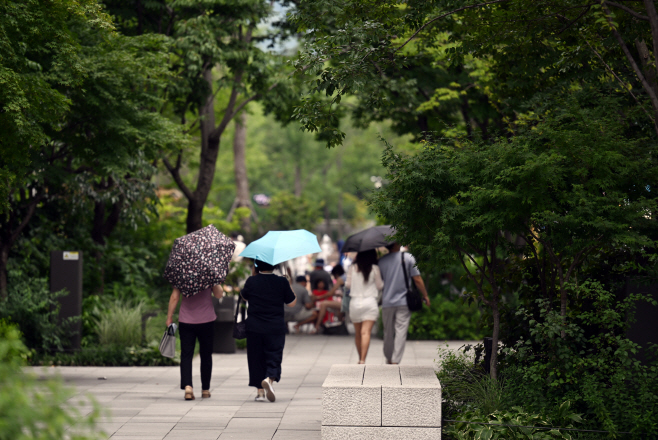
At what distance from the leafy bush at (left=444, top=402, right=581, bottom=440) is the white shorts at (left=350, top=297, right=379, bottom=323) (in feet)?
15.8

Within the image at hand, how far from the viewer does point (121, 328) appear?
1260cm

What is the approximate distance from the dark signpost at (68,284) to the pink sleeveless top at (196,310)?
13.6ft

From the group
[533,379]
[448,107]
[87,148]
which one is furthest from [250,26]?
[533,379]

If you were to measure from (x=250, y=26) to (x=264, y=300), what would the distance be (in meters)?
8.65

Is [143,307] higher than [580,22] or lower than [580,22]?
lower

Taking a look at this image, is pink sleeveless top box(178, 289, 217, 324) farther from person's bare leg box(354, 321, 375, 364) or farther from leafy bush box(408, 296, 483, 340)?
leafy bush box(408, 296, 483, 340)

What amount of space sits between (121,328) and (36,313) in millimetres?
1376

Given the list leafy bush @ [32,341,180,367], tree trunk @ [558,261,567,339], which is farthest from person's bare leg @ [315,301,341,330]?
tree trunk @ [558,261,567,339]

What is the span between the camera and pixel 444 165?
6.69 meters

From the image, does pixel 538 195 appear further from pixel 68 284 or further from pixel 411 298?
pixel 68 284

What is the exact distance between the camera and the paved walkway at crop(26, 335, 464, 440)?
7184 mm

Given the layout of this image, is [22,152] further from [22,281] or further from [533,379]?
[533,379]

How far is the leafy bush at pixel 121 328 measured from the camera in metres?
12.6

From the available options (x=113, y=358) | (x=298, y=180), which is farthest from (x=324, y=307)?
(x=298, y=180)
